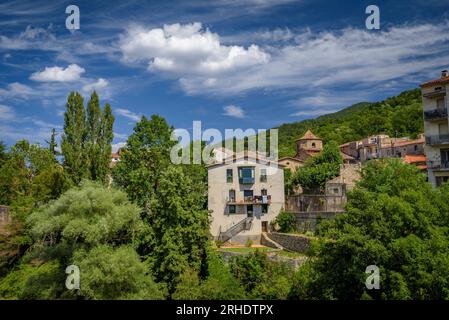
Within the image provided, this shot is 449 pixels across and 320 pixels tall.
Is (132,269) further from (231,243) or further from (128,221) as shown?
(231,243)

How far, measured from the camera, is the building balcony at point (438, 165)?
38778mm

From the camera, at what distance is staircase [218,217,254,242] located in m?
40.0

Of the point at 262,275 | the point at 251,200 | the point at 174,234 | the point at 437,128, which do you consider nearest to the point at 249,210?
the point at 251,200

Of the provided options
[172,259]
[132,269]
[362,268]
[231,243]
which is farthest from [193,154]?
[362,268]

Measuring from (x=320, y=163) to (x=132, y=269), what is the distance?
3679cm

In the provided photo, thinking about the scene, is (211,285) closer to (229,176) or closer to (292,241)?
(292,241)

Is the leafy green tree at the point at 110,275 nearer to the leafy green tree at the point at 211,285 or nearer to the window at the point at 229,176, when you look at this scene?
the leafy green tree at the point at 211,285

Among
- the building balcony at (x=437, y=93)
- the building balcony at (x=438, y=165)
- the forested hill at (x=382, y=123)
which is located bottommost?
the building balcony at (x=438, y=165)

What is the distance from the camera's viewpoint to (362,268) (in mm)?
19906

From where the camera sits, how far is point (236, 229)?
40.3 m

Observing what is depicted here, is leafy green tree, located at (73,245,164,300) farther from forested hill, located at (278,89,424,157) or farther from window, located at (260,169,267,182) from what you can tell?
forested hill, located at (278,89,424,157)

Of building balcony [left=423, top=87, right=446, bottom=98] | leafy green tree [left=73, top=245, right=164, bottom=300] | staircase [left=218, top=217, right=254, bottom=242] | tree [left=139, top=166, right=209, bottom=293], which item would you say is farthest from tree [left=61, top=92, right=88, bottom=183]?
building balcony [left=423, top=87, right=446, bottom=98]

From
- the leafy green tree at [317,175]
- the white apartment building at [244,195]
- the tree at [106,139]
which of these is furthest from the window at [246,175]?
the tree at [106,139]

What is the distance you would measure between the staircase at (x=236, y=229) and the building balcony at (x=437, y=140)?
18777 millimetres
